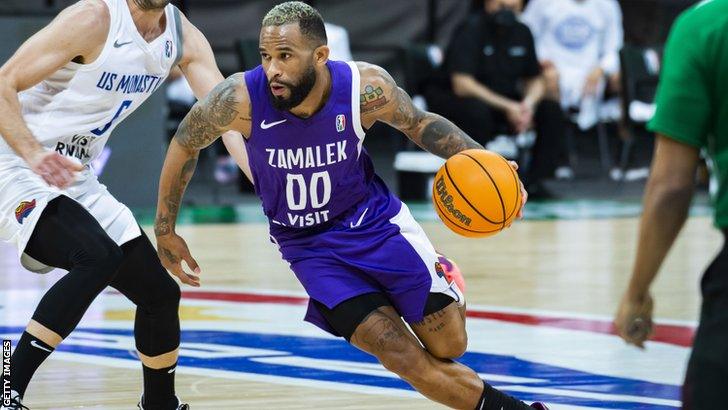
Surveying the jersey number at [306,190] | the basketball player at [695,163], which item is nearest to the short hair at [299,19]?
the jersey number at [306,190]

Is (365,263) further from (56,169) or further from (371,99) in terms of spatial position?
(56,169)

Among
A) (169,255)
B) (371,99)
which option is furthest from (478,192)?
(169,255)

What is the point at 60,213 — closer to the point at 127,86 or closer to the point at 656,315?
the point at 127,86

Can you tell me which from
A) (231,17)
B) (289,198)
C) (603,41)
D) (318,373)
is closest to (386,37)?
(231,17)

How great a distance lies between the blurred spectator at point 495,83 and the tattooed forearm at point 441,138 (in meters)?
6.96

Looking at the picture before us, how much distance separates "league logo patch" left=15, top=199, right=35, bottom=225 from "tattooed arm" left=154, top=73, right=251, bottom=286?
1.36 feet

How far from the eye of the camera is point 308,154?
4.40 m

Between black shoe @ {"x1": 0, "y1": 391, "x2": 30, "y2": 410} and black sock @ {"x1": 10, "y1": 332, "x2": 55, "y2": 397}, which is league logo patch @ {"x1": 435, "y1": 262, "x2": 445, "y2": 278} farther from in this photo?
black shoe @ {"x1": 0, "y1": 391, "x2": 30, "y2": 410}

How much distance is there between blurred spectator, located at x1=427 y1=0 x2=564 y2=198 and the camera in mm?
11672

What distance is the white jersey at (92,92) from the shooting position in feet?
15.3

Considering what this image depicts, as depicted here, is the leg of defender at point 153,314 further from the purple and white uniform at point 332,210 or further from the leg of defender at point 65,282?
the purple and white uniform at point 332,210

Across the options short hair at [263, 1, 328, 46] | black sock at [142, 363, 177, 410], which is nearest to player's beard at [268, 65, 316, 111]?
short hair at [263, 1, 328, 46]

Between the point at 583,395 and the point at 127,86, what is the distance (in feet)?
6.65

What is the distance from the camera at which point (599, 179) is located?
49.8 feet
